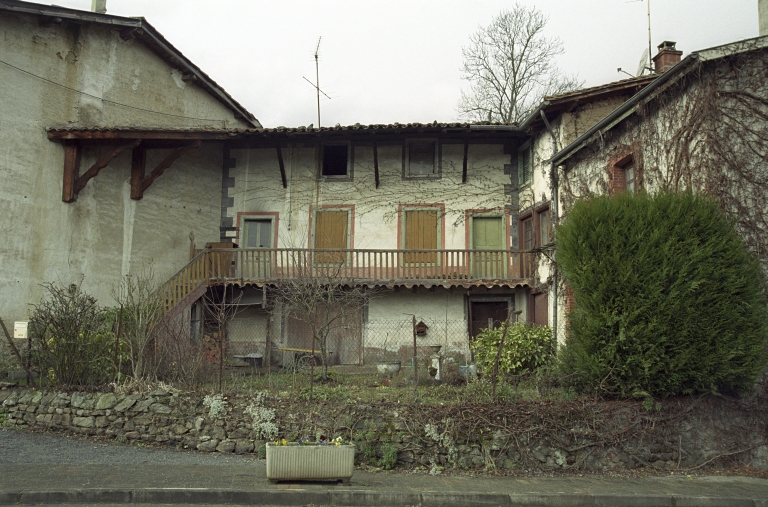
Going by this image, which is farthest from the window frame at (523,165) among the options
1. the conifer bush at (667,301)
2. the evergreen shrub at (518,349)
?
the conifer bush at (667,301)

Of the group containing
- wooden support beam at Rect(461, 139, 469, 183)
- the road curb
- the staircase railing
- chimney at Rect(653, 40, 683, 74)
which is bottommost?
the road curb

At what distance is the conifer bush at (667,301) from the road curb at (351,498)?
5.58 feet

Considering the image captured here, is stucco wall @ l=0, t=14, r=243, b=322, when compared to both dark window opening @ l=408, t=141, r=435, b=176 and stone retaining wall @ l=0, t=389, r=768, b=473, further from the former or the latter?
stone retaining wall @ l=0, t=389, r=768, b=473

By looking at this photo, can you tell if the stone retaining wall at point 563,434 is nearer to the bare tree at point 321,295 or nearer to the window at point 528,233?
the bare tree at point 321,295

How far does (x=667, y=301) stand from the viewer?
354 inches

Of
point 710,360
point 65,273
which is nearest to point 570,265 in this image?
point 710,360

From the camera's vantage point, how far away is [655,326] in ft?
29.5

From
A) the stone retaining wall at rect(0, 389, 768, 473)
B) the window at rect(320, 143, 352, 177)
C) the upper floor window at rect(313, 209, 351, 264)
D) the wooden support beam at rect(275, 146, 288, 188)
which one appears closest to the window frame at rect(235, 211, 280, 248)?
the wooden support beam at rect(275, 146, 288, 188)

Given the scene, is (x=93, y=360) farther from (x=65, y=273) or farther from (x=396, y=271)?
(x=396, y=271)

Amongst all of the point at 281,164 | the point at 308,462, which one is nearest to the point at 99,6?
the point at 281,164

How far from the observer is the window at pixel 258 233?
62.2 ft

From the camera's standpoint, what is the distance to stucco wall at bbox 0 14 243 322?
14.5m

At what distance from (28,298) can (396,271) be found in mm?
8636

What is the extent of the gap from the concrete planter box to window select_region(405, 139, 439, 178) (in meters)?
11.8
